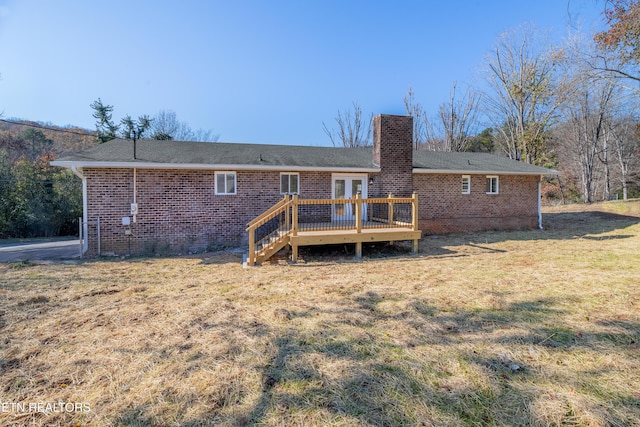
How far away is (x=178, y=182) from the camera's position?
9727 millimetres

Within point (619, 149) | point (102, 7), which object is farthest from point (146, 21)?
point (619, 149)

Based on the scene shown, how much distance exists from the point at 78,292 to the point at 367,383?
18.2 feet

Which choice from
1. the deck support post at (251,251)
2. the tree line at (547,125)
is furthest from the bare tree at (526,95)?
the deck support post at (251,251)

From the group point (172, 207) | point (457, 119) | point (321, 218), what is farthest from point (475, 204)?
Result: point (457, 119)

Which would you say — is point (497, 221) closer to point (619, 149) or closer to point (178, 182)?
point (178, 182)

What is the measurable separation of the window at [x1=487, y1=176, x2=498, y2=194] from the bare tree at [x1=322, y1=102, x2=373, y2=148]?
20.4 metres

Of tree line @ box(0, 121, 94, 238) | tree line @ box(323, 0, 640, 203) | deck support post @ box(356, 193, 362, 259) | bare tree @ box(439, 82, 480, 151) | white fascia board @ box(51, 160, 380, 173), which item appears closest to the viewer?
deck support post @ box(356, 193, 362, 259)

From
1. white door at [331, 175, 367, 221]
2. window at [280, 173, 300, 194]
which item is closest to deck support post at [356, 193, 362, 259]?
white door at [331, 175, 367, 221]

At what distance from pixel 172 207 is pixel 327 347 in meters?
8.17

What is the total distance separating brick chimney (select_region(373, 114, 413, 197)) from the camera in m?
11.3

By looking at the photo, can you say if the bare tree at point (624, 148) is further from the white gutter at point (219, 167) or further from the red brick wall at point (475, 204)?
the white gutter at point (219, 167)

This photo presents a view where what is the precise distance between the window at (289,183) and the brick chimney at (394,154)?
3000mm

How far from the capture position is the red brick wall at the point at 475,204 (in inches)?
490

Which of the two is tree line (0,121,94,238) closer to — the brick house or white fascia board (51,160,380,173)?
the brick house
